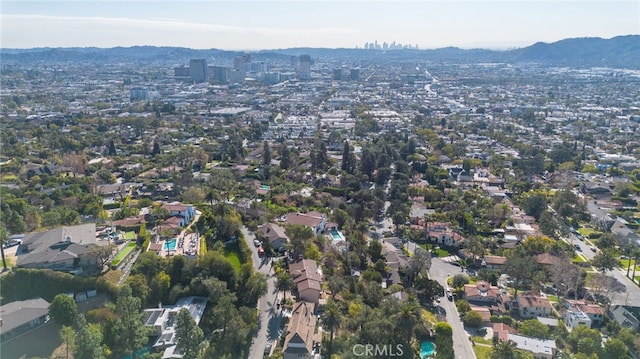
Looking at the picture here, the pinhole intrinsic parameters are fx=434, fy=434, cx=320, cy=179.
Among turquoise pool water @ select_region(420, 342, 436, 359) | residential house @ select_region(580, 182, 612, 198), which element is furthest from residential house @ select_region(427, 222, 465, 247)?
residential house @ select_region(580, 182, 612, 198)

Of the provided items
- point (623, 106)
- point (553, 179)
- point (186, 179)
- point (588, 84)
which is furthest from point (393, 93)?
point (186, 179)

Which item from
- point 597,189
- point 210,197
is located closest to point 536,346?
point 210,197

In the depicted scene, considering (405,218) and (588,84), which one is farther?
(588,84)

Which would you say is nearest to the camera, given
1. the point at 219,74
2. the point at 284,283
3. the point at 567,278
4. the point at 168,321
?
the point at 168,321

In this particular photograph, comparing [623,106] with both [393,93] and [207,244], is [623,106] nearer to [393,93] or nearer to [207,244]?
[393,93]

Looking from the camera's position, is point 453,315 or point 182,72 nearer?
point 453,315

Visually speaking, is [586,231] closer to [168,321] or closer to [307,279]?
[307,279]

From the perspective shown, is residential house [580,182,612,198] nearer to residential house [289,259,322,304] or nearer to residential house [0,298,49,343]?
residential house [289,259,322,304]
